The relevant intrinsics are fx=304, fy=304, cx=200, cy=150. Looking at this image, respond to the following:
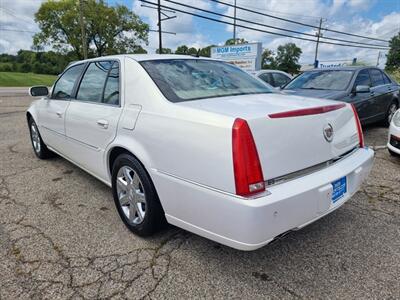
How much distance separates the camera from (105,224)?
2.85 m

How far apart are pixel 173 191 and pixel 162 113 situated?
56cm

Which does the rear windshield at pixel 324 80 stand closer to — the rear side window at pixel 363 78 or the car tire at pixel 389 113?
the rear side window at pixel 363 78

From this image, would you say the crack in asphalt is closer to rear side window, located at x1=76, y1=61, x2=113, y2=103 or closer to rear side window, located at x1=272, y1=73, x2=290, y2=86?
rear side window, located at x1=76, y1=61, x2=113, y2=103

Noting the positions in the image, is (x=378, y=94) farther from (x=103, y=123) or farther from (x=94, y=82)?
(x=103, y=123)

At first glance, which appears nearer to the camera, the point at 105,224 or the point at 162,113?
the point at 162,113

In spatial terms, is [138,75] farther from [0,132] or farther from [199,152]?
[0,132]

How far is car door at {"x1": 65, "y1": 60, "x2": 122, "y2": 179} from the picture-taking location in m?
2.73

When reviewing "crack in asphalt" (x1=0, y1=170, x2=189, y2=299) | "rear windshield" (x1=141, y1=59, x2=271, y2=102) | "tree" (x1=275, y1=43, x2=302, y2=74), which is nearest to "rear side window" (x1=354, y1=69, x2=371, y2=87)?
"rear windshield" (x1=141, y1=59, x2=271, y2=102)

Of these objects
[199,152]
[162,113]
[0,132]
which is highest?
[162,113]

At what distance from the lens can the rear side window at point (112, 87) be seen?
9.00 ft

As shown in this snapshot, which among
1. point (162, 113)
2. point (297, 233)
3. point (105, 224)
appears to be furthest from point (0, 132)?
point (297, 233)

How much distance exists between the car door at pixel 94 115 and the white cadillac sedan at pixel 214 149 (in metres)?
0.02

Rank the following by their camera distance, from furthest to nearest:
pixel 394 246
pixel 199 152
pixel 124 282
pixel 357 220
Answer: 1. pixel 357 220
2. pixel 394 246
3. pixel 124 282
4. pixel 199 152

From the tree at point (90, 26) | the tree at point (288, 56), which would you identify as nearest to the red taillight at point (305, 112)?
the tree at point (90, 26)
